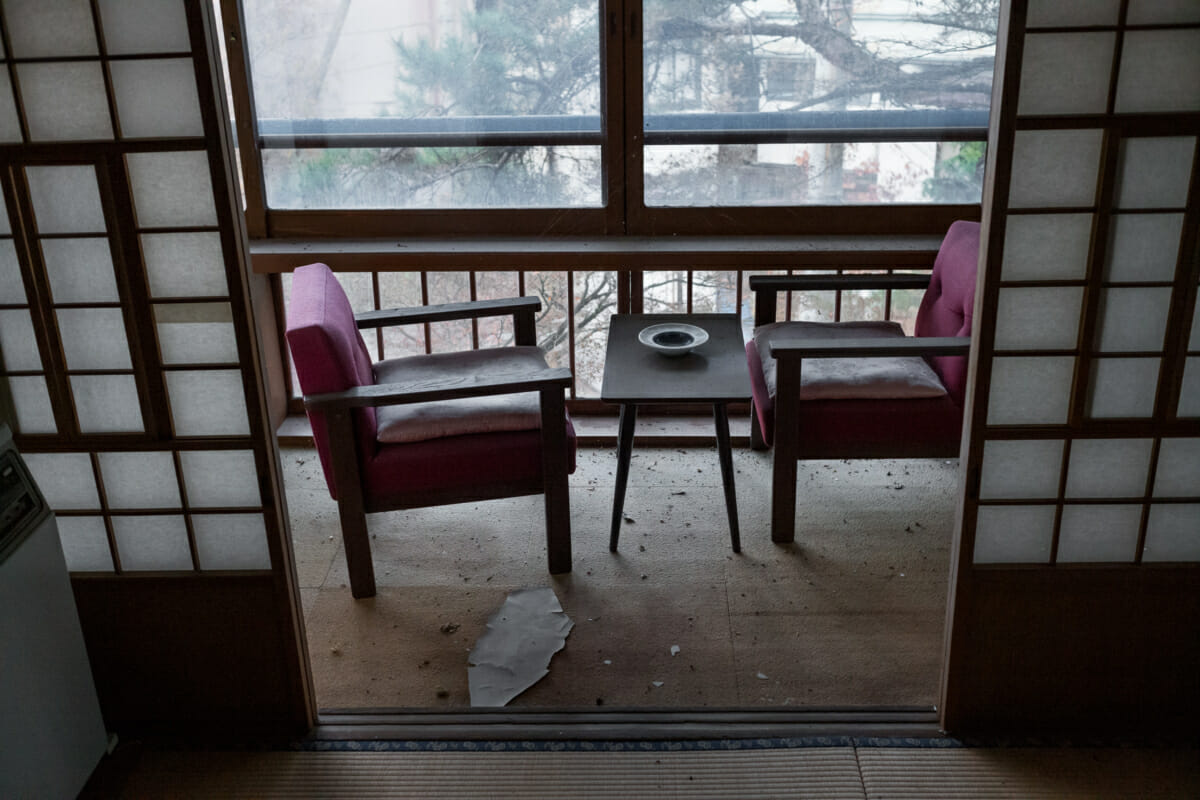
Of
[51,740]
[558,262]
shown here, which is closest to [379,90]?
[558,262]

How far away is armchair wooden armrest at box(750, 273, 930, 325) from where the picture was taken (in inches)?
138

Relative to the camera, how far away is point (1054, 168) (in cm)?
191

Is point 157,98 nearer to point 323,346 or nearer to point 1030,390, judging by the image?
point 323,346

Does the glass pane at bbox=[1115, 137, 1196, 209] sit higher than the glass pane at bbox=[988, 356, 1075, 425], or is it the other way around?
the glass pane at bbox=[1115, 137, 1196, 209]

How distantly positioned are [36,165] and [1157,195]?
2.10m

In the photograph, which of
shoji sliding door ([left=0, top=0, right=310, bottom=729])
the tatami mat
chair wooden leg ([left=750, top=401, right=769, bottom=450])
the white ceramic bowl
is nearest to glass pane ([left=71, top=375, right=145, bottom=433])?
shoji sliding door ([left=0, top=0, right=310, bottom=729])

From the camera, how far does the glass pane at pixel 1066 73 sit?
1825mm

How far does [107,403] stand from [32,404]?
0.51 ft

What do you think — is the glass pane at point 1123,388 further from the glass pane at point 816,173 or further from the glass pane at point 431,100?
the glass pane at point 431,100

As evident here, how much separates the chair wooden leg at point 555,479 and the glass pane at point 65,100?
52.0 inches

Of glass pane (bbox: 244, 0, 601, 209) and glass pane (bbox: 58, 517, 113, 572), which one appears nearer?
glass pane (bbox: 58, 517, 113, 572)

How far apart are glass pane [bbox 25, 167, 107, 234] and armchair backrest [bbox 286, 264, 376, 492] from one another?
2.26 feet

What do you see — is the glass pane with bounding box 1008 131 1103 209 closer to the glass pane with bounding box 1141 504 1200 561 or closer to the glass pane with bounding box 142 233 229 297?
the glass pane with bounding box 1141 504 1200 561

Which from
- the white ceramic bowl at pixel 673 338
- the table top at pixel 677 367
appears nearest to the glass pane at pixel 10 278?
the table top at pixel 677 367
